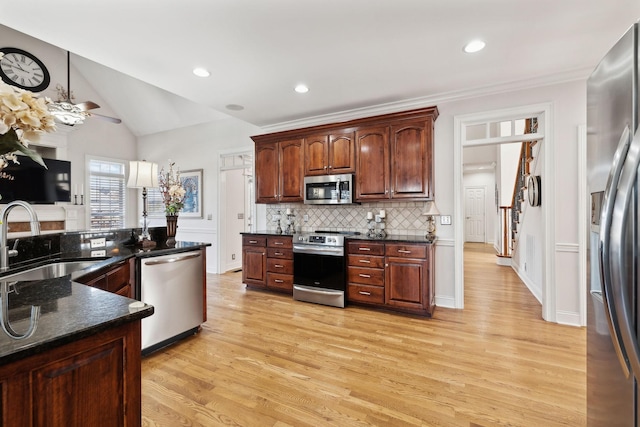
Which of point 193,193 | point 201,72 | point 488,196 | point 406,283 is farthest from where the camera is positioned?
point 488,196

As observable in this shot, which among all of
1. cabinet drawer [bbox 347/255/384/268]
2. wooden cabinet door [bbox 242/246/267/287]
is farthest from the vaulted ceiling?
wooden cabinet door [bbox 242/246/267/287]

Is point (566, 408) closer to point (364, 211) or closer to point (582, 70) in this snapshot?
point (364, 211)

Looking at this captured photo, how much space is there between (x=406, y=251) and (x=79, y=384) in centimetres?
303

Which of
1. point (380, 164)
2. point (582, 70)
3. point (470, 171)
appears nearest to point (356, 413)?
point (380, 164)

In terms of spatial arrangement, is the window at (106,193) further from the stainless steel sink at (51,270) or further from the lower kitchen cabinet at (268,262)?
the stainless steel sink at (51,270)

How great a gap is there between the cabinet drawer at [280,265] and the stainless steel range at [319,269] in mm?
144

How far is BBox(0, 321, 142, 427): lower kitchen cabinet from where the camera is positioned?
0.75 m

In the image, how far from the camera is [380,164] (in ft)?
12.3

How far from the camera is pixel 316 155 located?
418cm

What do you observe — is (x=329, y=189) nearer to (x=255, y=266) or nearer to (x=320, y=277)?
(x=320, y=277)

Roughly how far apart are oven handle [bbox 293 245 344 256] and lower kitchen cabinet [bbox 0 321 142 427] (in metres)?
2.76

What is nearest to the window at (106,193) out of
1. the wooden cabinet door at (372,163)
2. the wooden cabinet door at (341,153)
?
the wooden cabinet door at (341,153)

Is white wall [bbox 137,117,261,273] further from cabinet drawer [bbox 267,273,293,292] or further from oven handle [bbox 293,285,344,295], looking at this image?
oven handle [bbox 293,285,344,295]

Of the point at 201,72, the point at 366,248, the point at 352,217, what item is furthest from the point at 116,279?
the point at 352,217
